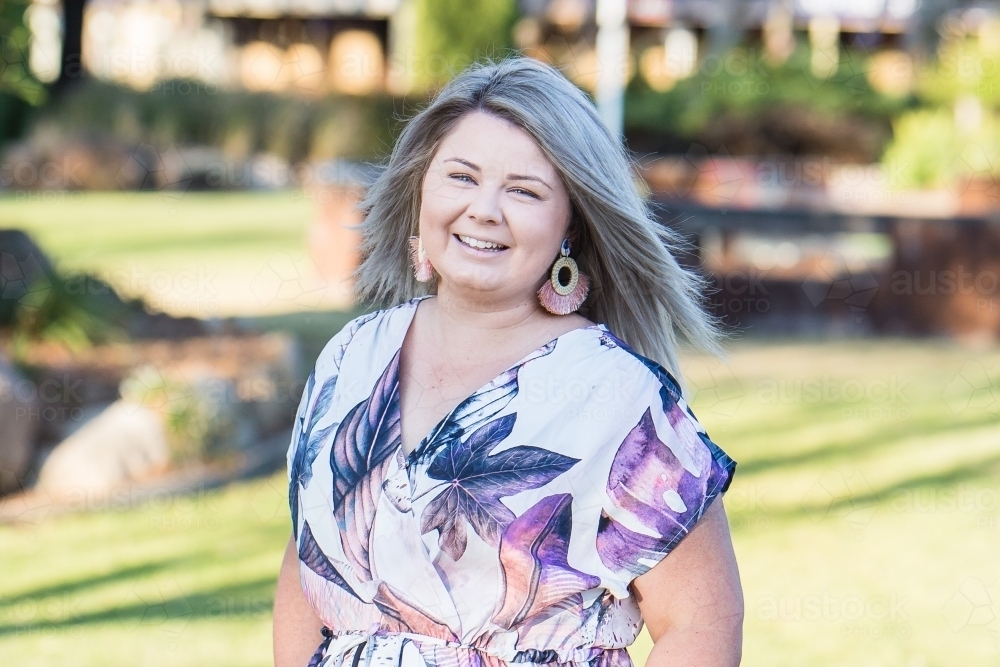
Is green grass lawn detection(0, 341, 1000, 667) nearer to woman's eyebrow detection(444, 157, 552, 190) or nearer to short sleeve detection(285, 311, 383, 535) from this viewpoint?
short sleeve detection(285, 311, 383, 535)

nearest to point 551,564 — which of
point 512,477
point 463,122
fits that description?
point 512,477

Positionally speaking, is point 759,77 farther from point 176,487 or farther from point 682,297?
point 682,297

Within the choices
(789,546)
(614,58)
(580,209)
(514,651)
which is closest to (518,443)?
(514,651)

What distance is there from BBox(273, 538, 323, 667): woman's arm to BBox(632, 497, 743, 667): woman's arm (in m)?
0.67

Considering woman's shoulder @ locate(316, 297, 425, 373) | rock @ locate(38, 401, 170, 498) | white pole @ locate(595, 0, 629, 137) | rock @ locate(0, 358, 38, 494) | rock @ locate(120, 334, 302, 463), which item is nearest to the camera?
woman's shoulder @ locate(316, 297, 425, 373)

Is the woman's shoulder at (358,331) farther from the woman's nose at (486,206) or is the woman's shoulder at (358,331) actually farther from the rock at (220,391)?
the rock at (220,391)

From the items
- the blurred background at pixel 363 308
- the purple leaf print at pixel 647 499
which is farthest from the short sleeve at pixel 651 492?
the blurred background at pixel 363 308

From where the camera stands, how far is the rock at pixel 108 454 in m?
6.47

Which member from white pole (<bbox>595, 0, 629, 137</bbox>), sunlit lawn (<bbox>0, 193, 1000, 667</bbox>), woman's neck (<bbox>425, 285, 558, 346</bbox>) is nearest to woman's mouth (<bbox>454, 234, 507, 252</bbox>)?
woman's neck (<bbox>425, 285, 558, 346</bbox>)

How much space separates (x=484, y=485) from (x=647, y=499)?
26 cm

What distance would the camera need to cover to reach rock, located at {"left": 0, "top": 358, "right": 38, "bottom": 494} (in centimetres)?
632

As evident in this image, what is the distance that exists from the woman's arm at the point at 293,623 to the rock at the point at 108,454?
4292 mm

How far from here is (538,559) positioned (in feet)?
6.68

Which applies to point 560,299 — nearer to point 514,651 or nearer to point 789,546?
point 514,651
